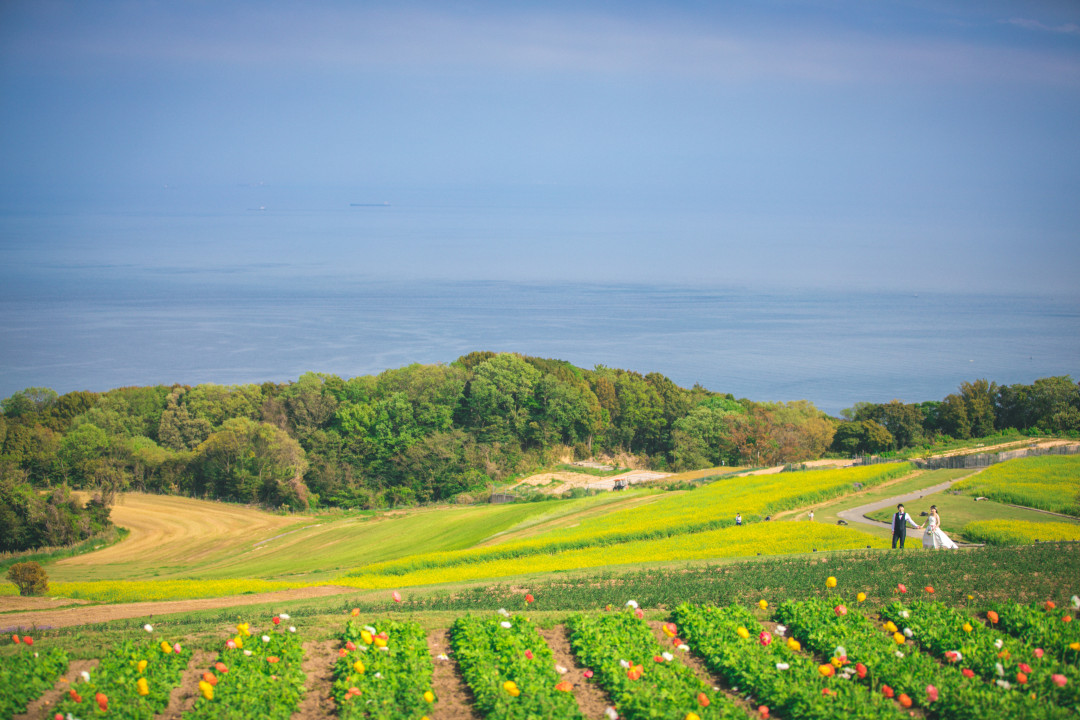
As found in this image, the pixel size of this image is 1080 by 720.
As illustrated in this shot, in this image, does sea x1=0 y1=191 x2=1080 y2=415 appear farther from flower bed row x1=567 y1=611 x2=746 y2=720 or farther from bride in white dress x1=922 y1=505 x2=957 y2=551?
flower bed row x1=567 y1=611 x2=746 y2=720

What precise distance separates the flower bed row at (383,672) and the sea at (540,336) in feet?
308

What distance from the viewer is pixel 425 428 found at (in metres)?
77.4

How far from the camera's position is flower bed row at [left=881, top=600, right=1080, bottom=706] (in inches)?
411

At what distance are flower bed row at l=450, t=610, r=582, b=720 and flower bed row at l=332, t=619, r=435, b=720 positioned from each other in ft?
2.32

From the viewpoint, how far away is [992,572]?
16.5m

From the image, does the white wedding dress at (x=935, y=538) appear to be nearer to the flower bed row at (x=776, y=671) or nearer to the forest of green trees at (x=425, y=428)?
the flower bed row at (x=776, y=671)

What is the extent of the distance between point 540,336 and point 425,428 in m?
68.2

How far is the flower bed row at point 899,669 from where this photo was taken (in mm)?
9961

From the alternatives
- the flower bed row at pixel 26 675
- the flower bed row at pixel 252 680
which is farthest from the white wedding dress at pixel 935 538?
the flower bed row at pixel 26 675

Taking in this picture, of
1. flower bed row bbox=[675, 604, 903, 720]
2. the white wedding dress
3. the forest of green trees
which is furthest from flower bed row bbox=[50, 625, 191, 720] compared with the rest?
the forest of green trees

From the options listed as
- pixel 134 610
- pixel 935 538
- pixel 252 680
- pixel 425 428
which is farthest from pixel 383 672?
pixel 425 428

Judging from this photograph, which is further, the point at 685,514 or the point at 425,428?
the point at 425,428

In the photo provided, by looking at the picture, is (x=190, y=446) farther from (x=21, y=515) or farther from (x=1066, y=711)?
(x=1066, y=711)

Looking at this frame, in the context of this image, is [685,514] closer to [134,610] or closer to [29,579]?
[134,610]
